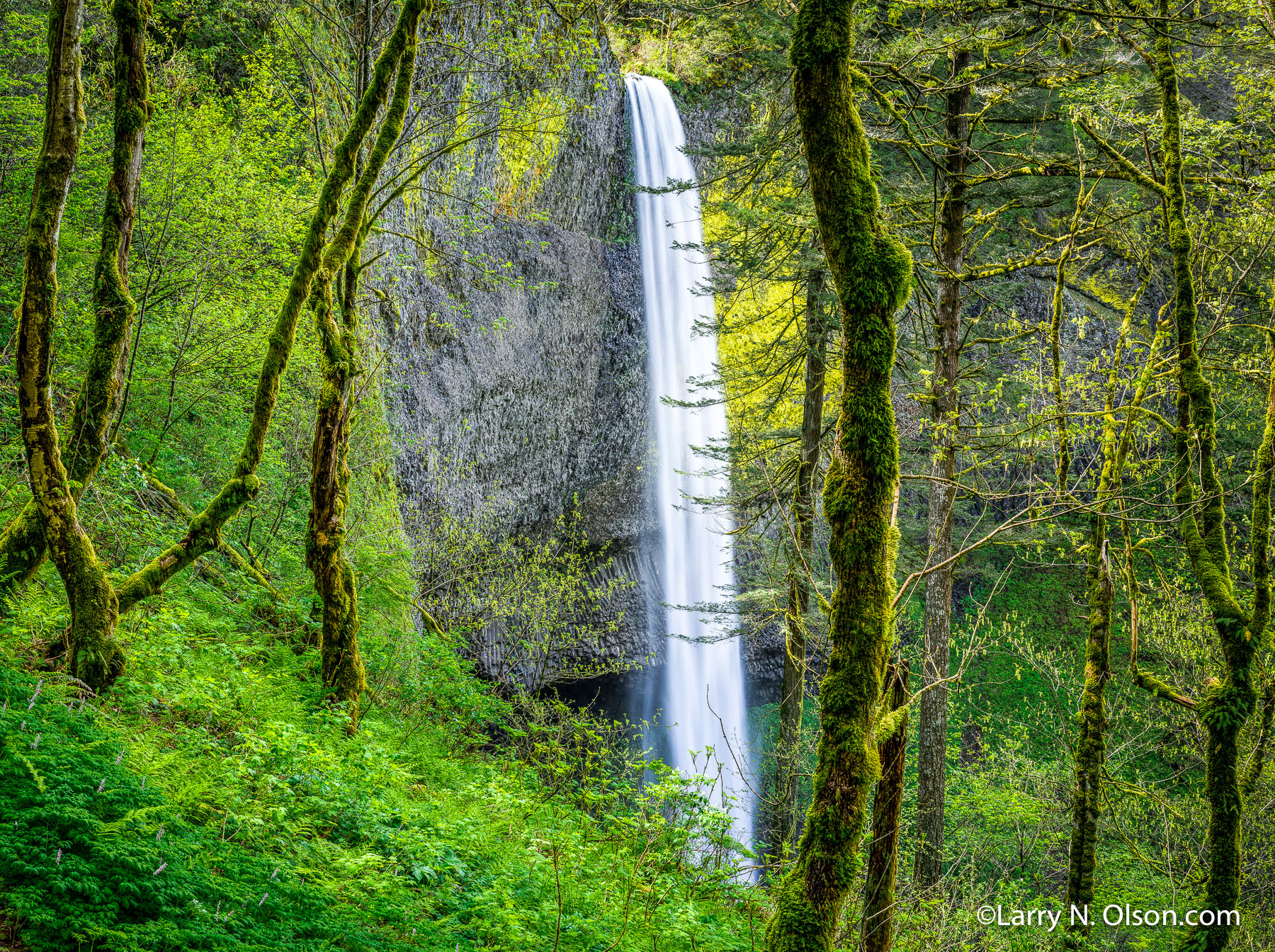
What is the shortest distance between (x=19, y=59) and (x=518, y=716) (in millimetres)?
11524

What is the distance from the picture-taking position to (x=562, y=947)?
3.80m

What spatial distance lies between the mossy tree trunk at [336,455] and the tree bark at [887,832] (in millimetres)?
3942

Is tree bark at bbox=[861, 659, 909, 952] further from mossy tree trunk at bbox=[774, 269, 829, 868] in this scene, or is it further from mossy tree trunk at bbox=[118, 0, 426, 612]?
mossy tree trunk at bbox=[774, 269, 829, 868]

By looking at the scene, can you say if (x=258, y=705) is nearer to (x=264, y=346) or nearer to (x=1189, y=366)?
(x=264, y=346)

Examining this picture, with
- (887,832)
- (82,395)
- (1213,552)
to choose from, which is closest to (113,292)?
(82,395)

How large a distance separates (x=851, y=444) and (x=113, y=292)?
4363 millimetres

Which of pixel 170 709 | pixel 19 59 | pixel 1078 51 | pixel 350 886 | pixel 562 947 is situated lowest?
pixel 562 947

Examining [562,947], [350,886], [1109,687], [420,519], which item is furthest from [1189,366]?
[1109,687]

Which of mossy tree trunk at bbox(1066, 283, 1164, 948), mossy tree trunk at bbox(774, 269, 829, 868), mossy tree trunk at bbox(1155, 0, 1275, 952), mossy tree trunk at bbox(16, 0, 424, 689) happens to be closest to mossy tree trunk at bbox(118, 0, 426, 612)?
mossy tree trunk at bbox(16, 0, 424, 689)

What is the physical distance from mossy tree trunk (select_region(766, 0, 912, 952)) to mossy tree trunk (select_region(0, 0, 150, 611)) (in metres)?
4.01

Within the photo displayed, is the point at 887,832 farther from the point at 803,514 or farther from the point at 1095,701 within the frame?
the point at 803,514

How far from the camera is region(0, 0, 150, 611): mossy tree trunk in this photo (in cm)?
426

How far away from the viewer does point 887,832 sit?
3.32 m

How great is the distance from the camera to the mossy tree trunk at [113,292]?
4258mm
